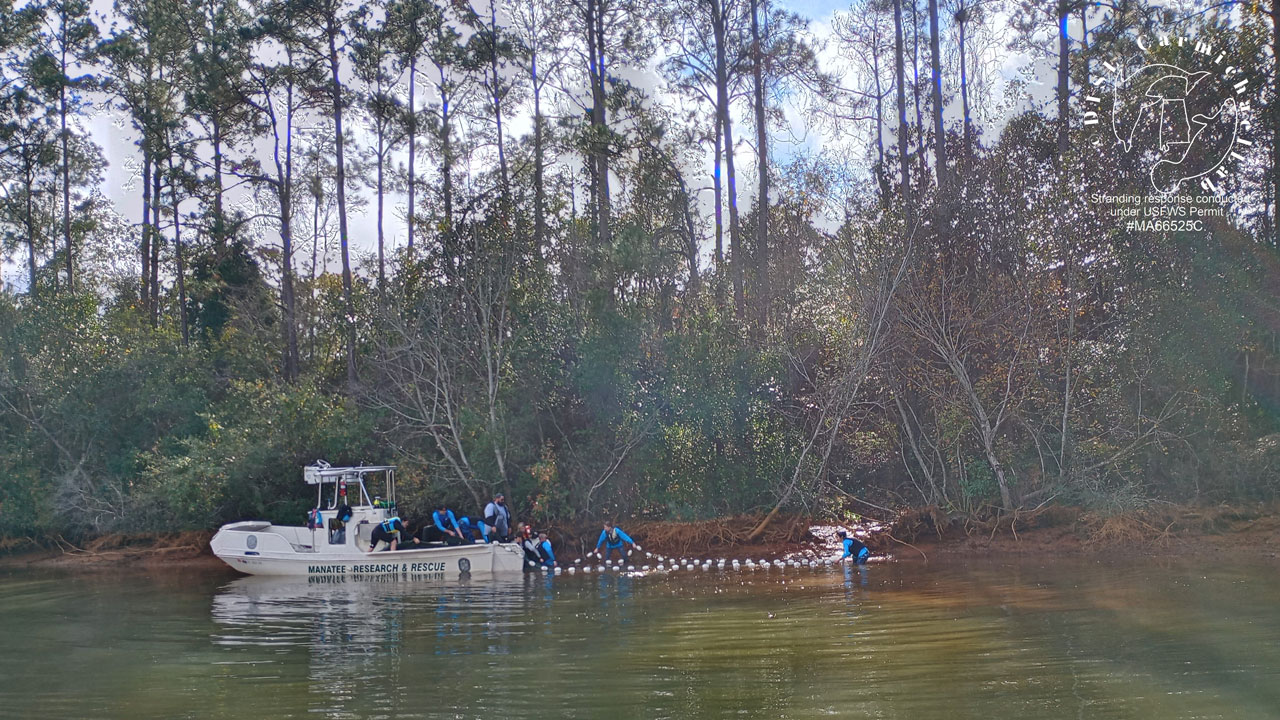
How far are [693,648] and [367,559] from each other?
10.9 metres

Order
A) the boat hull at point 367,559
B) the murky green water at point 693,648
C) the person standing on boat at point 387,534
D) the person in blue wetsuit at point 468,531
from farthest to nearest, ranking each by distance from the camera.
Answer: the person in blue wetsuit at point 468,531 < the person standing on boat at point 387,534 < the boat hull at point 367,559 < the murky green water at point 693,648

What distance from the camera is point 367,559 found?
20281 millimetres

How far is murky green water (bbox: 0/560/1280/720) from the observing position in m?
8.80

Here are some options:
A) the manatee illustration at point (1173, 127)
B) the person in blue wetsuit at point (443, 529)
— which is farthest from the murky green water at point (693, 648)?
the manatee illustration at point (1173, 127)

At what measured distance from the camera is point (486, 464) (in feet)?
75.6

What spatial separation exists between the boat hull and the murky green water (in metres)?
2.13

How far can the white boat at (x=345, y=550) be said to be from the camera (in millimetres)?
20203

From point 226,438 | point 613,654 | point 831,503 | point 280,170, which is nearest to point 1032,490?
point 831,503

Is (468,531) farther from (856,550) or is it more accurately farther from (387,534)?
(856,550)

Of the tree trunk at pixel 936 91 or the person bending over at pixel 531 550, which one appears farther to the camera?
the tree trunk at pixel 936 91

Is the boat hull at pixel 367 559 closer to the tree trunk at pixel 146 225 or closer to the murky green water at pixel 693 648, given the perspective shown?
the murky green water at pixel 693 648

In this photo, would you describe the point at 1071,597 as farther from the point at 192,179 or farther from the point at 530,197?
the point at 192,179

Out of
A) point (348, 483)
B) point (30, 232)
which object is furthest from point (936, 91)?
point (30, 232)

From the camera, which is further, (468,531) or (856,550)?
(468,531)
